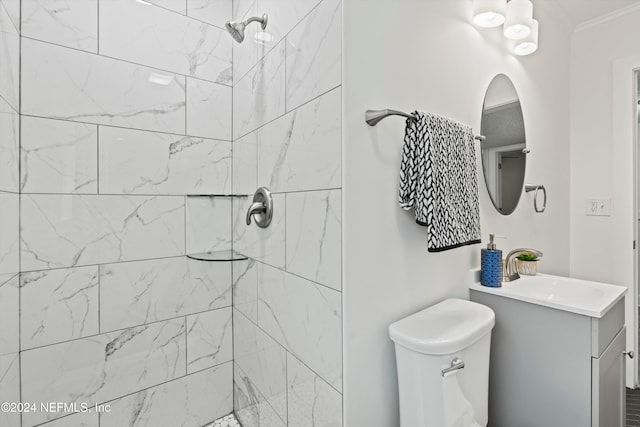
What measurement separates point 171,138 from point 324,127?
85 centimetres

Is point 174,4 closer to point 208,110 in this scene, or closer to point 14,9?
point 208,110

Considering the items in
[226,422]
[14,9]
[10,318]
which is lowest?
[226,422]

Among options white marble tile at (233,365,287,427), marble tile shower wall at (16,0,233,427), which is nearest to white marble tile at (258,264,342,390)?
white marble tile at (233,365,287,427)

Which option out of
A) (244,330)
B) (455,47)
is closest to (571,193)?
(455,47)

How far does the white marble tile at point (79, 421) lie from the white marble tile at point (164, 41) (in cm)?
145

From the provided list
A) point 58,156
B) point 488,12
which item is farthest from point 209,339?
point 488,12

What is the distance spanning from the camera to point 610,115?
204 centimetres

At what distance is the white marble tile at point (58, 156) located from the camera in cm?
117

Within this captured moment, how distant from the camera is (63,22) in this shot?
1232mm

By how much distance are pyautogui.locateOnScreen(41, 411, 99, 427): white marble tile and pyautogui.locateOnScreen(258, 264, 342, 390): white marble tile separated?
0.75 meters

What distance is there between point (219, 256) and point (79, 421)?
2.70ft

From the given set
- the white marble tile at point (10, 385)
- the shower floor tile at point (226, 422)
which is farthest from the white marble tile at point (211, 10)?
the shower floor tile at point (226, 422)

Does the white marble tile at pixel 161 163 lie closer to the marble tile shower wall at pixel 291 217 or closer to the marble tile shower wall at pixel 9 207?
the marble tile shower wall at pixel 291 217

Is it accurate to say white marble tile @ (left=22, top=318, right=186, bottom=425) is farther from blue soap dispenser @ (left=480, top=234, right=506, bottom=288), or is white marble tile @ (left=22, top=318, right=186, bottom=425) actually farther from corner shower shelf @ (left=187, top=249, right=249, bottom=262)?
blue soap dispenser @ (left=480, top=234, right=506, bottom=288)
